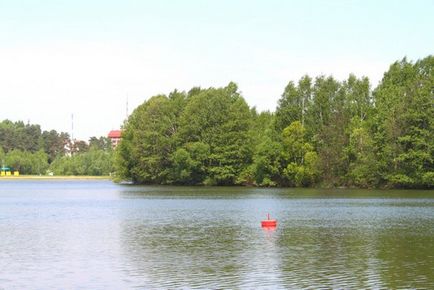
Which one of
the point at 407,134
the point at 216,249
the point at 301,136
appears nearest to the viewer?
the point at 216,249

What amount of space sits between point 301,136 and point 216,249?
86.3m

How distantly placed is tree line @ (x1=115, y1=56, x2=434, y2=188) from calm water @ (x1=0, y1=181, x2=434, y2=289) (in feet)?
135

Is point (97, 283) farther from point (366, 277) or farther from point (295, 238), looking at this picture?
point (295, 238)

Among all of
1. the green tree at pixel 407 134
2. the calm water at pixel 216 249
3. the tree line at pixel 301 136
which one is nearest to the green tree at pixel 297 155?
the tree line at pixel 301 136

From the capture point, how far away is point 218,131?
135 metres

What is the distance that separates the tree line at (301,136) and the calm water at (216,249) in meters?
41.2

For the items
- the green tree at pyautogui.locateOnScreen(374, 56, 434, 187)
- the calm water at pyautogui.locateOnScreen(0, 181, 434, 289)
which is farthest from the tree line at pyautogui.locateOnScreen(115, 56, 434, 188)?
the calm water at pyautogui.locateOnScreen(0, 181, 434, 289)

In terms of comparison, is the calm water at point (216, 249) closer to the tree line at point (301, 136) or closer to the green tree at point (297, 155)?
the tree line at point (301, 136)

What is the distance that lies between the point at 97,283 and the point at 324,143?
96.5m

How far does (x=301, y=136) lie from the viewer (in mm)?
123000

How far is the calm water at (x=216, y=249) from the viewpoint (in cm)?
2841

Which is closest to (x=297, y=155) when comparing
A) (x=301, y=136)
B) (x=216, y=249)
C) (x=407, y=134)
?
(x=301, y=136)

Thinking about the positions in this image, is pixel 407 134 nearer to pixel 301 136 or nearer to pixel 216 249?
pixel 301 136

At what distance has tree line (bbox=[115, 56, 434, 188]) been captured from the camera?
106m
